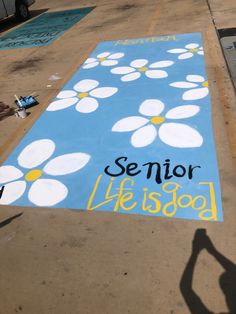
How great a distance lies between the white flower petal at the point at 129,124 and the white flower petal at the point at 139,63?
9.22 ft

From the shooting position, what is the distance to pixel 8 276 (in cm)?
360

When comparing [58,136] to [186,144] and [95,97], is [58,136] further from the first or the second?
[186,144]

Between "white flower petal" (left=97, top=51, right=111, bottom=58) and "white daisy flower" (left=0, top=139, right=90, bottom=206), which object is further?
"white flower petal" (left=97, top=51, right=111, bottom=58)

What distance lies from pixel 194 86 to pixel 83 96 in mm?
2493

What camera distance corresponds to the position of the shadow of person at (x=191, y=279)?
9.79ft

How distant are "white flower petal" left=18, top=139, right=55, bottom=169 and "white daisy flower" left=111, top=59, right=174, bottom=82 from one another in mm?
2943

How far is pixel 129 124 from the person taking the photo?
19.7ft

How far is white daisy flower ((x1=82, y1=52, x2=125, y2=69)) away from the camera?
8.96m

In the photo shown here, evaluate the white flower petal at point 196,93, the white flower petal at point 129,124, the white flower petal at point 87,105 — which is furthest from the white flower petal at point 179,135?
the white flower petal at point 87,105

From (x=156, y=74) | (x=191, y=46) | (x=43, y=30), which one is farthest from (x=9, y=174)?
(x=43, y=30)

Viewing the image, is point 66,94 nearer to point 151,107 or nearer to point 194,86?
point 151,107

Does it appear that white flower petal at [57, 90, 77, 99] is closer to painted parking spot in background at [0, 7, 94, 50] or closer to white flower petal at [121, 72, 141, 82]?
white flower petal at [121, 72, 141, 82]

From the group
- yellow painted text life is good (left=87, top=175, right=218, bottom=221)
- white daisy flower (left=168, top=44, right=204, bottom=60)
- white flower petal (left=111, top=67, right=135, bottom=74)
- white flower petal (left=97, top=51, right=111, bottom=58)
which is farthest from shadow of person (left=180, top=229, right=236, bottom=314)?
white flower petal (left=97, top=51, right=111, bottom=58)

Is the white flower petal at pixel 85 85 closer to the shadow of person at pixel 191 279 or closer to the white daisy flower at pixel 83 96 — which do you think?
the white daisy flower at pixel 83 96
